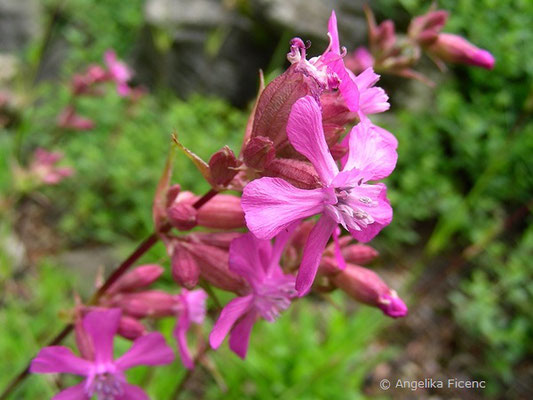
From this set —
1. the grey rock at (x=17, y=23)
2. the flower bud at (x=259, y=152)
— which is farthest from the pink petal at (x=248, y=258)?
the grey rock at (x=17, y=23)

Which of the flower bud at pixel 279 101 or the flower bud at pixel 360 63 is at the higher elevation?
the flower bud at pixel 279 101

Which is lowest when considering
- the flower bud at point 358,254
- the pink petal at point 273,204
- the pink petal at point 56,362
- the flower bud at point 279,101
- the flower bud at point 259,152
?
the pink petal at point 56,362

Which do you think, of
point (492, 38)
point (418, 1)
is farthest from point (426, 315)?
point (418, 1)

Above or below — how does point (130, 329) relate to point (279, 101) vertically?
below

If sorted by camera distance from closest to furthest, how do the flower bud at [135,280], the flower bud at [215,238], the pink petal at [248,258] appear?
the pink petal at [248,258], the flower bud at [215,238], the flower bud at [135,280]

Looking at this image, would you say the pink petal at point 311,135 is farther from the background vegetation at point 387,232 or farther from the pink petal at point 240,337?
the background vegetation at point 387,232

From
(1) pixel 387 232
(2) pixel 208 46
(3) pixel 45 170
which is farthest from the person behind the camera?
(2) pixel 208 46

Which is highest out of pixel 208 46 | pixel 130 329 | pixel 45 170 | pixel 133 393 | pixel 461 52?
pixel 461 52

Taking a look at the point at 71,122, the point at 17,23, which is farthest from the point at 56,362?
the point at 17,23

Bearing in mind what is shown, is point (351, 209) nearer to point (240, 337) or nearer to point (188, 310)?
point (240, 337)
